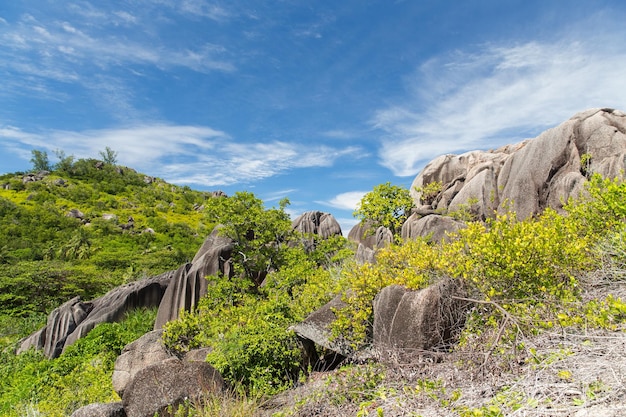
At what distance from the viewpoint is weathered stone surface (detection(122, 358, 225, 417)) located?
8.23m

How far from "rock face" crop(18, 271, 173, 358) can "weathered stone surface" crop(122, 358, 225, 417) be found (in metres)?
16.1

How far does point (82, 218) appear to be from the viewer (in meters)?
62.7

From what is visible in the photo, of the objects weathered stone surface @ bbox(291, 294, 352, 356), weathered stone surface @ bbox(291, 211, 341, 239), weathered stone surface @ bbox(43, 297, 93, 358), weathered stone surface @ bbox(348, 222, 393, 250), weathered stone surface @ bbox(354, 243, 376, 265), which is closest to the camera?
weathered stone surface @ bbox(291, 294, 352, 356)

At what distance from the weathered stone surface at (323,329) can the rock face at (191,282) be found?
12.8m

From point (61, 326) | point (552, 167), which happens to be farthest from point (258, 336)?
point (61, 326)

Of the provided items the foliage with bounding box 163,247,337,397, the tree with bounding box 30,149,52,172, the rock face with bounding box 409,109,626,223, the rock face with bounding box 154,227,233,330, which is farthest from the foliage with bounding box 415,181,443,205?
the tree with bounding box 30,149,52,172

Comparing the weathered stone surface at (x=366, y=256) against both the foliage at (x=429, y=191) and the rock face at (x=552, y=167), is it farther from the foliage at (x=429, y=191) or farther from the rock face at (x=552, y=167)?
the foliage at (x=429, y=191)

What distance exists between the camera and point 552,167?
1848 centimetres

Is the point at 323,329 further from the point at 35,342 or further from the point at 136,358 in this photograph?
the point at 35,342

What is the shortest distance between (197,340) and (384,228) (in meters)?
16.0

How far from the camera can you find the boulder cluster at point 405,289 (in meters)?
7.85

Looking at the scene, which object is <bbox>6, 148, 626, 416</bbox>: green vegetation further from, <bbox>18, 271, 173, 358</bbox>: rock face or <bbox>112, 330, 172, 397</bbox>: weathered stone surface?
<bbox>18, 271, 173, 358</bbox>: rock face

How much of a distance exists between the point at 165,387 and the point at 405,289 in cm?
529

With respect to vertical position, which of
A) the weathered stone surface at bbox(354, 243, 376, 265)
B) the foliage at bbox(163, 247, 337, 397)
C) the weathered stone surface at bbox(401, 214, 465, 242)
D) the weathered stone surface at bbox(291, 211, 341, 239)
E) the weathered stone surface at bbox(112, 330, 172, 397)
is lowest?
the weathered stone surface at bbox(112, 330, 172, 397)
